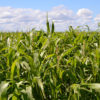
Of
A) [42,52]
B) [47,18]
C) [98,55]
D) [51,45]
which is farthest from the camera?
[47,18]

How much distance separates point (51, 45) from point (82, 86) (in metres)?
0.61

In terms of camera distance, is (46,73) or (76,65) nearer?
(46,73)

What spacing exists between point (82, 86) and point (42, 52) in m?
0.53

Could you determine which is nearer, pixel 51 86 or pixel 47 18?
pixel 51 86

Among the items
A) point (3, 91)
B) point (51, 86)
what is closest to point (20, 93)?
point (3, 91)

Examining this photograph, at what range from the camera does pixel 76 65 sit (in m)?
1.56

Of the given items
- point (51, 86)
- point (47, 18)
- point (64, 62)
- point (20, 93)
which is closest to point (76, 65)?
point (64, 62)

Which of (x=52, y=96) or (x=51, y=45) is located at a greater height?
(x=51, y=45)

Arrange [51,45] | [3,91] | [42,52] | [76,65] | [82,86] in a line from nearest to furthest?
1. [3,91]
2. [82,86]
3. [76,65]
4. [42,52]
5. [51,45]

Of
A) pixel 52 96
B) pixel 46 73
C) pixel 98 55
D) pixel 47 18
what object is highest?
pixel 47 18

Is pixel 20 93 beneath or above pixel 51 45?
beneath

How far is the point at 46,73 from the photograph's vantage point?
137 centimetres

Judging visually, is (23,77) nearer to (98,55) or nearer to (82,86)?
(82,86)

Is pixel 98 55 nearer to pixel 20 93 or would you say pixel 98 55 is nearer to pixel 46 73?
pixel 46 73
